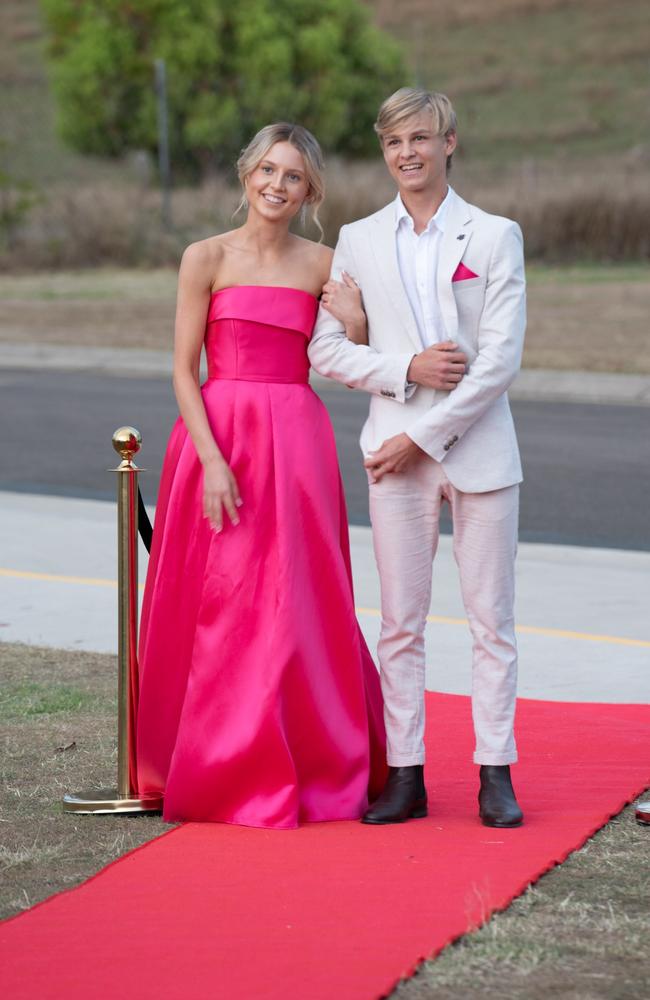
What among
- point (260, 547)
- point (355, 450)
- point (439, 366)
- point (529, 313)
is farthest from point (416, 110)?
point (529, 313)

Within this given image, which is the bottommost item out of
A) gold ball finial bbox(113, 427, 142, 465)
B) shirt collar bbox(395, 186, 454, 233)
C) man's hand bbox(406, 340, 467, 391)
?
gold ball finial bbox(113, 427, 142, 465)

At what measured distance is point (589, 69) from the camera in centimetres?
7069

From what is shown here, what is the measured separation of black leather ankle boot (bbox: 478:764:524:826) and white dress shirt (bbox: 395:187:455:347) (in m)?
1.17

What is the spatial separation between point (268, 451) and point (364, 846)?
108 cm

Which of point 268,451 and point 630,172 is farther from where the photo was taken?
point 630,172

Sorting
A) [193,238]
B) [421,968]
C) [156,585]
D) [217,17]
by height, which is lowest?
[421,968]

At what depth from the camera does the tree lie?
148 ft

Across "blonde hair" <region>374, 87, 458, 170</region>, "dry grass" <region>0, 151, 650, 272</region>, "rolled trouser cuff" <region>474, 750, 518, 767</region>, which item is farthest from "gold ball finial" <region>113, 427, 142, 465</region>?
"dry grass" <region>0, 151, 650, 272</region>

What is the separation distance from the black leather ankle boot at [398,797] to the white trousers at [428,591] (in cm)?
3

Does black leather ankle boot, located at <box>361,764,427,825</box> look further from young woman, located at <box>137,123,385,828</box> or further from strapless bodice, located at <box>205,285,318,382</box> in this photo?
strapless bodice, located at <box>205,285,318,382</box>

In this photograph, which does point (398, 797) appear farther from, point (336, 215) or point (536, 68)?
point (536, 68)

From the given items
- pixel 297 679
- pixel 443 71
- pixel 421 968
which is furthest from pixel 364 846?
pixel 443 71

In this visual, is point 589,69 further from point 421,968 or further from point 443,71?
point 421,968

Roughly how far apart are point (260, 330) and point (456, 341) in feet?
1.78
